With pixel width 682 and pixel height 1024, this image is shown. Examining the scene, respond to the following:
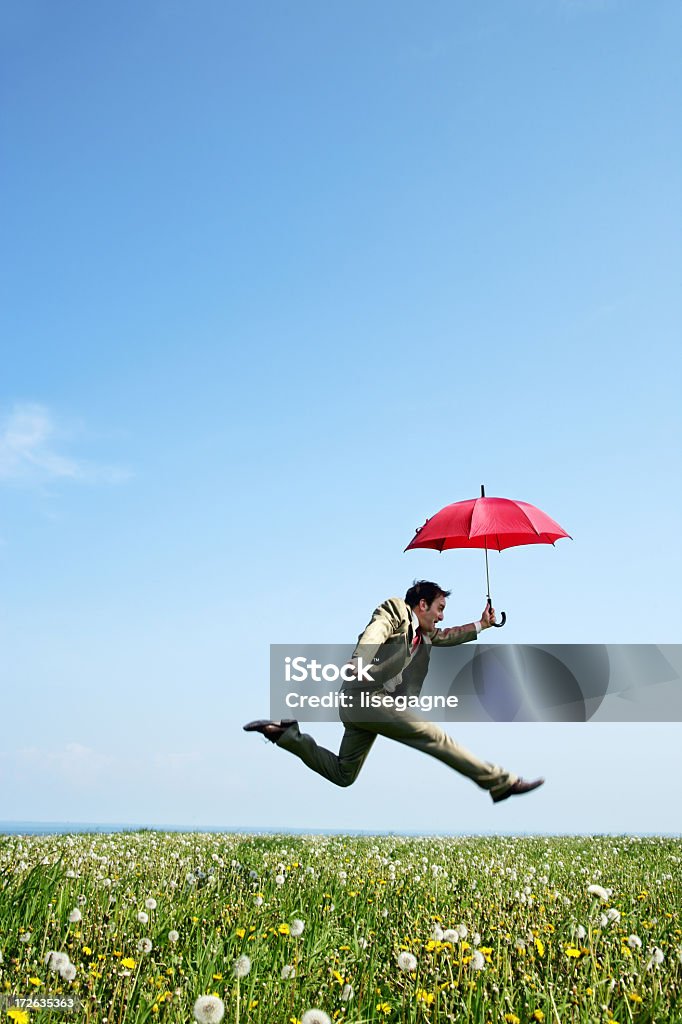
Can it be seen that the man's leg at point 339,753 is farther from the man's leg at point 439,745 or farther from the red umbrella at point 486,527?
the red umbrella at point 486,527

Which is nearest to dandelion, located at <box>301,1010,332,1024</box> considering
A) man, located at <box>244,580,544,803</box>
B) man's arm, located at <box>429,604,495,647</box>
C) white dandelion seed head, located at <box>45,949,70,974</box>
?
white dandelion seed head, located at <box>45,949,70,974</box>

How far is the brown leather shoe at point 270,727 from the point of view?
6.70m

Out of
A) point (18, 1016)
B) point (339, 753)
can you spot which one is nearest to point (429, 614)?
point (339, 753)

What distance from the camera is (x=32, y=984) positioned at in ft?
15.4

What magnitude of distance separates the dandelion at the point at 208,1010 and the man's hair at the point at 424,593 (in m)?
3.82

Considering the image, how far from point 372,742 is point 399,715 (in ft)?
1.81

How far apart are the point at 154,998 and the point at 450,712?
13.8ft

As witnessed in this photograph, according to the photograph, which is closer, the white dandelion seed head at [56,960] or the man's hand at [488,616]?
the white dandelion seed head at [56,960]

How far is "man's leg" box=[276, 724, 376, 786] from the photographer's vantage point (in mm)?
6996

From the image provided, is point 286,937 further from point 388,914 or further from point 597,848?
point 597,848

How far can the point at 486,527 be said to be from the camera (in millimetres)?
7277

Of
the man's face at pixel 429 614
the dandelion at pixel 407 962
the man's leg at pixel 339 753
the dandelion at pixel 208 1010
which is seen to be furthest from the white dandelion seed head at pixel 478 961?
the man's face at pixel 429 614

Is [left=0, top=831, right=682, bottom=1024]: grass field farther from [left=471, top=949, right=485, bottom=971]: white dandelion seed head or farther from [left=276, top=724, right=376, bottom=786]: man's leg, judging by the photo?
[left=276, top=724, right=376, bottom=786]: man's leg

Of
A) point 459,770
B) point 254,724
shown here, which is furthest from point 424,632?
point 254,724
